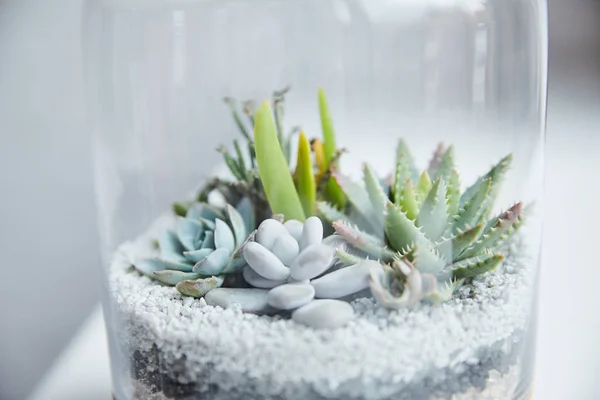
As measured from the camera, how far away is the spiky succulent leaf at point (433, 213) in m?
0.61

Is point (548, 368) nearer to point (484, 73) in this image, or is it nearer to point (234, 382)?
point (484, 73)

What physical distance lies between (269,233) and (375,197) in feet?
0.39

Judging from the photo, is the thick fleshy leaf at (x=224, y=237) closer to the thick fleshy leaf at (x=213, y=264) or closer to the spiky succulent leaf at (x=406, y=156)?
the thick fleshy leaf at (x=213, y=264)

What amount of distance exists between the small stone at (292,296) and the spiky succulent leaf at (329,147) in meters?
0.21

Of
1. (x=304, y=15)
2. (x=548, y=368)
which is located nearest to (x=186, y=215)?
(x=304, y=15)

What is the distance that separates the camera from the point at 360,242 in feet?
1.92

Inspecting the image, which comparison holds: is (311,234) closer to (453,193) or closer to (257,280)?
(257,280)

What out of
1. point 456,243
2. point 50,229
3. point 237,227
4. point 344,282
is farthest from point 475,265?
point 50,229

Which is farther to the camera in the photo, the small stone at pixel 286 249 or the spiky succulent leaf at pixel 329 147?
the spiky succulent leaf at pixel 329 147

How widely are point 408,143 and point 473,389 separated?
0.31 m

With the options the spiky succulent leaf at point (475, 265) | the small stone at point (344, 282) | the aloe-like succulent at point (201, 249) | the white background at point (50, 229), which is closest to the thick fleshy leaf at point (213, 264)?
the aloe-like succulent at point (201, 249)

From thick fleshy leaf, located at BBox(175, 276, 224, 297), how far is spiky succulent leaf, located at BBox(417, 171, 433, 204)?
0.70 feet

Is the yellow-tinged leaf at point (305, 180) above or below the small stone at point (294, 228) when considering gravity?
above

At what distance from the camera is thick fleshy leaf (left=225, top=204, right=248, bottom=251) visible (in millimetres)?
659
